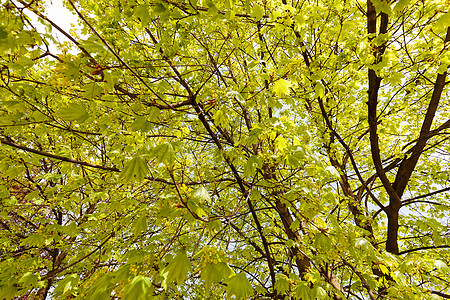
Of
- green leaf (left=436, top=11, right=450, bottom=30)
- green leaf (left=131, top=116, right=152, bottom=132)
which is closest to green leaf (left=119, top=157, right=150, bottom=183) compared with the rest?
green leaf (left=131, top=116, right=152, bottom=132)

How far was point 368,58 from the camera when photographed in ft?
7.80

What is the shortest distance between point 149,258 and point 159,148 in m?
0.89

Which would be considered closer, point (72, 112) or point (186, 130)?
point (72, 112)

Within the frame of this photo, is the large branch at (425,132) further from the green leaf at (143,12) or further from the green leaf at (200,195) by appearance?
the green leaf at (143,12)

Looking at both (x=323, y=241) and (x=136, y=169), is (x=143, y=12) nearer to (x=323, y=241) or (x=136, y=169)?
(x=136, y=169)

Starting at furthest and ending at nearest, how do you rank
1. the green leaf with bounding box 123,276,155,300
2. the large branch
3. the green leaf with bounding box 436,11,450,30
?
the large branch → the green leaf with bounding box 436,11,450,30 → the green leaf with bounding box 123,276,155,300

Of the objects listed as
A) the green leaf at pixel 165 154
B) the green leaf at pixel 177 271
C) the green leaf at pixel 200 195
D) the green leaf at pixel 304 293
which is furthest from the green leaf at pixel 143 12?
the green leaf at pixel 304 293

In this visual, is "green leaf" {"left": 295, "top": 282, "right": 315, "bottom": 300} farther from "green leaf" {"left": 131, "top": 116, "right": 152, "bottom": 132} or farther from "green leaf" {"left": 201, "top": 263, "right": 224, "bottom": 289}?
"green leaf" {"left": 131, "top": 116, "right": 152, "bottom": 132}

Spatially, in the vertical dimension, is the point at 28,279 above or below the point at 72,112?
below

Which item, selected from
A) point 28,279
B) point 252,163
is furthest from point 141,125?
point 28,279

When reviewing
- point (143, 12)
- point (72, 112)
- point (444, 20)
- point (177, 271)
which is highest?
point (444, 20)

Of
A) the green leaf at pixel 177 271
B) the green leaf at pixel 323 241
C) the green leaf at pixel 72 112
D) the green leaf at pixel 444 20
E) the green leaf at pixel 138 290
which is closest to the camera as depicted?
the green leaf at pixel 138 290

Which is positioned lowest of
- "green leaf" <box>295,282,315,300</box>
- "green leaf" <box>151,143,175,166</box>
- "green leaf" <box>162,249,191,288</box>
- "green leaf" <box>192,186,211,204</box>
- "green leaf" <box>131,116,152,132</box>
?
"green leaf" <box>162,249,191,288</box>

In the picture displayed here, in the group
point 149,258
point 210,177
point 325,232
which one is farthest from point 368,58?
point 149,258
